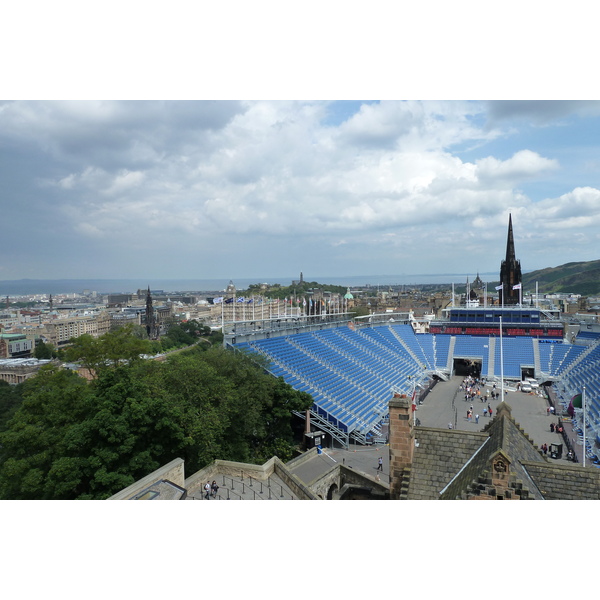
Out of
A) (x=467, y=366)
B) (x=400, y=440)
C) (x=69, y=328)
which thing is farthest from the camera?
(x=69, y=328)

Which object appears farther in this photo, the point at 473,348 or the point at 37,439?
the point at 473,348

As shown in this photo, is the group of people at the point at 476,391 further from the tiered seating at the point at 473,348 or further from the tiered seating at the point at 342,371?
the tiered seating at the point at 342,371

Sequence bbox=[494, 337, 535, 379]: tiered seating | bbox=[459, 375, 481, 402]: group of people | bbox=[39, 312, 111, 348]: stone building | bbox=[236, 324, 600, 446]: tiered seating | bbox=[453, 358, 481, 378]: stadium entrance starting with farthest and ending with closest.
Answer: bbox=[39, 312, 111, 348]: stone building
bbox=[453, 358, 481, 378]: stadium entrance
bbox=[494, 337, 535, 379]: tiered seating
bbox=[459, 375, 481, 402]: group of people
bbox=[236, 324, 600, 446]: tiered seating

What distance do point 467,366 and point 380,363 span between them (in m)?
16.4

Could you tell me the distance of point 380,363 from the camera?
4234 centimetres

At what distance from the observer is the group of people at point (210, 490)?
13047 mm

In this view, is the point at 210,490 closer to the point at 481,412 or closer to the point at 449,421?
the point at 449,421

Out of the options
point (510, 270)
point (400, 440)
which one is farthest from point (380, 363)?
point (510, 270)

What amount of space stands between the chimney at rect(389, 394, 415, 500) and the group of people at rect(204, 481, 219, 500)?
6.39 m

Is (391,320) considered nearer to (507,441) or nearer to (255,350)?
(255,350)

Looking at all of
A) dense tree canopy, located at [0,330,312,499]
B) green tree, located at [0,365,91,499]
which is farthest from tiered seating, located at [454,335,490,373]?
green tree, located at [0,365,91,499]

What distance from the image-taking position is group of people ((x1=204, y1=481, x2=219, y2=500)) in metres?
13.0

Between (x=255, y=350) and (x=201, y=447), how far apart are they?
15600 mm

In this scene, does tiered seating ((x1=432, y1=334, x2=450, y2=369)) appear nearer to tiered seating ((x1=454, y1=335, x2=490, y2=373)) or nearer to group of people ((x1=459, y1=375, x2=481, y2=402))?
tiered seating ((x1=454, y1=335, x2=490, y2=373))
